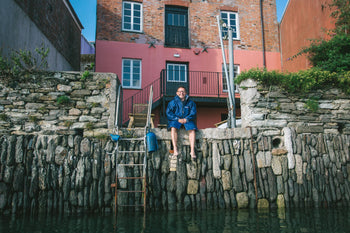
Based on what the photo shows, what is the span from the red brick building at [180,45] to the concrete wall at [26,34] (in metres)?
1.59

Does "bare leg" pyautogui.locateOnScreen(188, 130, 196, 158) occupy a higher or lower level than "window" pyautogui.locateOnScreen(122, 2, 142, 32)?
lower

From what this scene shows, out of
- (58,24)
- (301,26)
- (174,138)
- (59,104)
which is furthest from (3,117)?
(301,26)

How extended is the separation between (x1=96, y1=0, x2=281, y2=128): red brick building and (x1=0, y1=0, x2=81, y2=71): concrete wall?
5.22ft

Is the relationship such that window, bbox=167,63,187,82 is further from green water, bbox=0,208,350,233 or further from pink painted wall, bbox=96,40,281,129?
green water, bbox=0,208,350,233

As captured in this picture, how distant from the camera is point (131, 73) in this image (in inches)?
450

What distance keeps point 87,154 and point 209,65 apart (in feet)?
26.9

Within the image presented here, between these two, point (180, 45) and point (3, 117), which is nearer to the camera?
point (3, 117)

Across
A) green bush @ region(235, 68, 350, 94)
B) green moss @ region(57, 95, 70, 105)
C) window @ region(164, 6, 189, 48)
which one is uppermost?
window @ region(164, 6, 189, 48)

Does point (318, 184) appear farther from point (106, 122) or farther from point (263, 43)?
point (263, 43)

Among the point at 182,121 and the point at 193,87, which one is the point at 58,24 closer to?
the point at 193,87

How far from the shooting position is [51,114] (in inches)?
221

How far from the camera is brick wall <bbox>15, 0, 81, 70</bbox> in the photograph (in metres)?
8.80

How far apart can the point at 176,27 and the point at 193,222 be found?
9861 millimetres

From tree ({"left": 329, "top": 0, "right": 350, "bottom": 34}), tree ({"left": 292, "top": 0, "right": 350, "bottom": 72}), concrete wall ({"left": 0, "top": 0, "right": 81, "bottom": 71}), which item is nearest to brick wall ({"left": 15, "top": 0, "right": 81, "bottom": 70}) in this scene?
concrete wall ({"left": 0, "top": 0, "right": 81, "bottom": 71})
